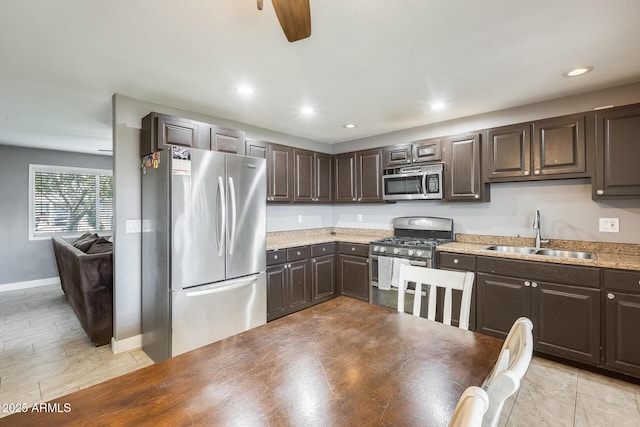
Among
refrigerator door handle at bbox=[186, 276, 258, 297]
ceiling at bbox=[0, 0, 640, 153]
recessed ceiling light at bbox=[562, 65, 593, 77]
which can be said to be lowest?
refrigerator door handle at bbox=[186, 276, 258, 297]

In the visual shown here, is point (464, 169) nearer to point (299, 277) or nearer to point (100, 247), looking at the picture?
point (299, 277)

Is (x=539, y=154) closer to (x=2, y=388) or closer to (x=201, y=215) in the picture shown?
(x=201, y=215)

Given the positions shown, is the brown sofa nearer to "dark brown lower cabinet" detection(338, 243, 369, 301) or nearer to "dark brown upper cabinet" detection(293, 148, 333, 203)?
"dark brown upper cabinet" detection(293, 148, 333, 203)

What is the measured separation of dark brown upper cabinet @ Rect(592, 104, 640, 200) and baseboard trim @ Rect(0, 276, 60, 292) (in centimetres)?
778

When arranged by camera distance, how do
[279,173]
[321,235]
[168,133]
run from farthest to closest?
[321,235], [279,173], [168,133]

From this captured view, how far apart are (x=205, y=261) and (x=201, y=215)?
1.30 feet

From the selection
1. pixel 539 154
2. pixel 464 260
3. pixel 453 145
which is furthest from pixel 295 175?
pixel 539 154

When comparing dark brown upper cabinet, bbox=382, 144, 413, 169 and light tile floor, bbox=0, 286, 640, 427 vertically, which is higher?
dark brown upper cabinet, bbox=382, 144, 413, 169

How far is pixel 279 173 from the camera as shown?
389 cm

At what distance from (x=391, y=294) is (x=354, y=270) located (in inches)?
23.7

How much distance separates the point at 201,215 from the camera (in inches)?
101

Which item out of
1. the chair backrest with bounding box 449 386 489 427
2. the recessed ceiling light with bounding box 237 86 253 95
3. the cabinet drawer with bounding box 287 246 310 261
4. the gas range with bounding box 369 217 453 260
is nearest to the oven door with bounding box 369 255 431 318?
the gas range with bounding box 369 217 453 260

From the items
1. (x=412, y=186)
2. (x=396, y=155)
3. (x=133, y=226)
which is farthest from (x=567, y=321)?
(x=133, y=226)

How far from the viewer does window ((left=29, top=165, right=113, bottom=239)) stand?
525 cm
